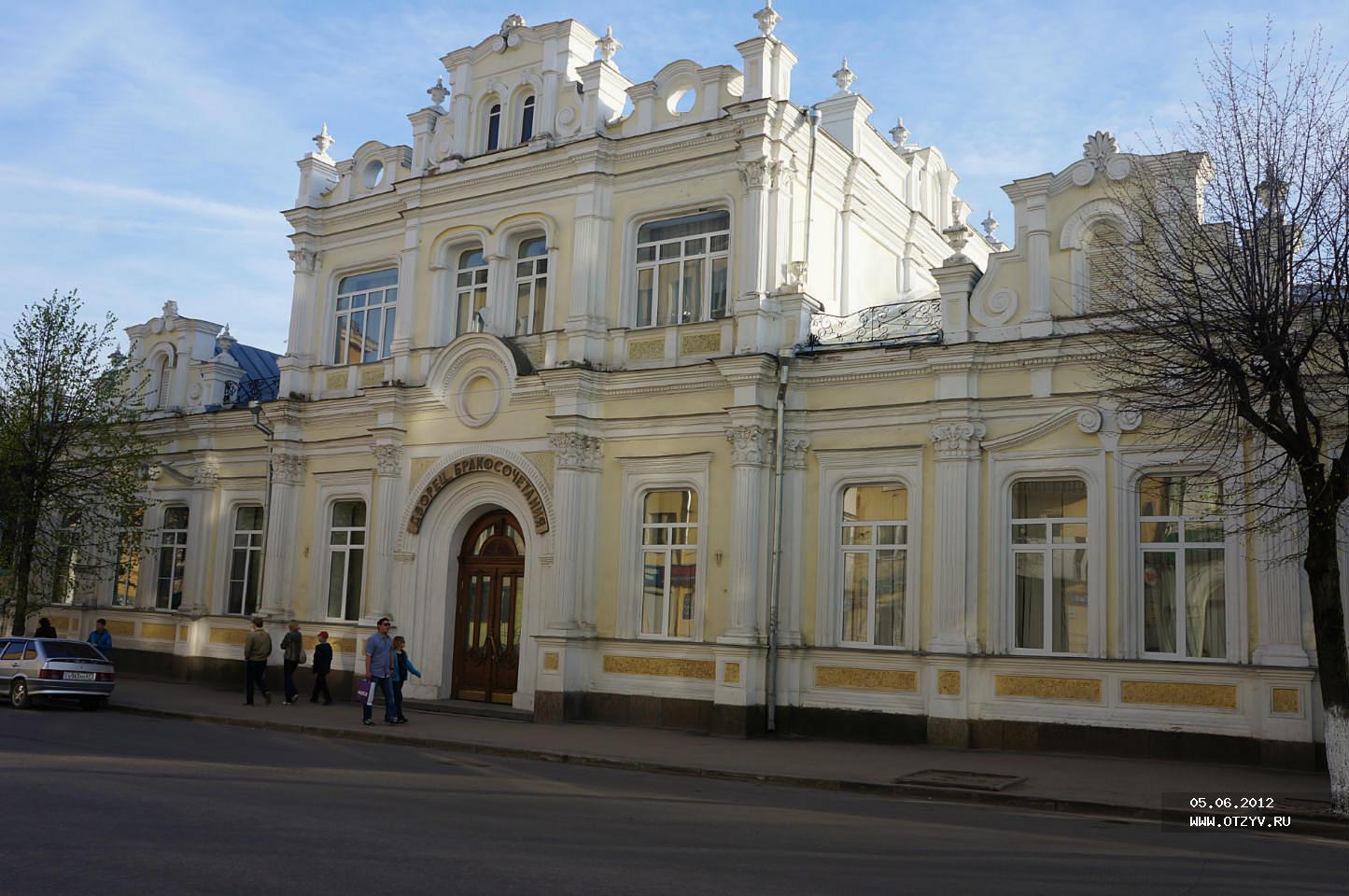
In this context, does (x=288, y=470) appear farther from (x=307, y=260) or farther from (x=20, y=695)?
(x=20, y=695)

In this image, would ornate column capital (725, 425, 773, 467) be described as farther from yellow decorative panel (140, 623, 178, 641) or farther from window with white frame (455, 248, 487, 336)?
yellow decorative panel (140, 623, 178, 641)

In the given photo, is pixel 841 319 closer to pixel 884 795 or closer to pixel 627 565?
pixel 627 565

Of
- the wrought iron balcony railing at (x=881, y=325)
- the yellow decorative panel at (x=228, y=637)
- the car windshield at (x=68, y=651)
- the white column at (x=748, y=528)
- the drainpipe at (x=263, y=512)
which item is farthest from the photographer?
the yellow decorative panel at (x=228, y=637)

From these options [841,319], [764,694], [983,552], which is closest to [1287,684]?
[983,552]

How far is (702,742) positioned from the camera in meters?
18.3

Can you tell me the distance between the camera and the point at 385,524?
2434 cm

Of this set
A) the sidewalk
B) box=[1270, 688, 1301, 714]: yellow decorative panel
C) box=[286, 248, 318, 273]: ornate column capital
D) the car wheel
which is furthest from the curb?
box=[286, 248, 318, 273]: ornate column capital

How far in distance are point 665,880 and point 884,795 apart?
6430 mm

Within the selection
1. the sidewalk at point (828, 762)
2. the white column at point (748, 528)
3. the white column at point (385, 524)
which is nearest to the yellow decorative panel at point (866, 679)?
the sidewalk at point (828, 762)

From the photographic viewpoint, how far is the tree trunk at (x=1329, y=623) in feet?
40.8

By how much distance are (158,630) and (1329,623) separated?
26.2 m

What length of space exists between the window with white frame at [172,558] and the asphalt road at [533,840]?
52.4 feet

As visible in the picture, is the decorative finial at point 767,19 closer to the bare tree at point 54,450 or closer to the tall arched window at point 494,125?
the tall arched window at point 494,125

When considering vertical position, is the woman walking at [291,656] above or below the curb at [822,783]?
above
